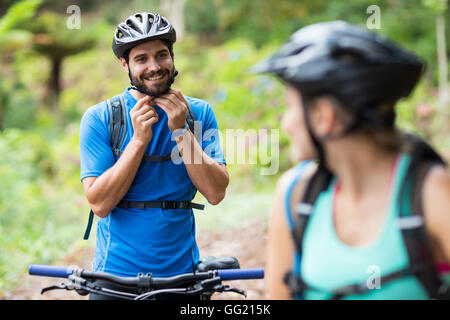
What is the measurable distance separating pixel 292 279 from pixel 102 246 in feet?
4.96

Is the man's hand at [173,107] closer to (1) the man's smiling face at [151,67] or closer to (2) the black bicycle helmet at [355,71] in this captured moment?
(1) the man's smiling face at [151,67]

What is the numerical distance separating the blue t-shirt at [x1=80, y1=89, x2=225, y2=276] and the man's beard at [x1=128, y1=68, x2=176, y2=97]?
208 mm

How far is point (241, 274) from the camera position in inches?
112

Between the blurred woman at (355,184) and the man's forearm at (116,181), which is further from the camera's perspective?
the man's forearm at (116,181)

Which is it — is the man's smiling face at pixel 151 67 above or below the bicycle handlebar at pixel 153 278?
above

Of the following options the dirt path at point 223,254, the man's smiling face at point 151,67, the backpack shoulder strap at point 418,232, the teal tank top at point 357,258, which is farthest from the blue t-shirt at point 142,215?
the dirt path at point 223,254

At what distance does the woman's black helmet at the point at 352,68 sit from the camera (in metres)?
1.70

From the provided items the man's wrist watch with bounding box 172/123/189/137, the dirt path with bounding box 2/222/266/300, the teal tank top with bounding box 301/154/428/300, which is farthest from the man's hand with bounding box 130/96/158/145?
the dirt path with bounding box 2/222/266/300

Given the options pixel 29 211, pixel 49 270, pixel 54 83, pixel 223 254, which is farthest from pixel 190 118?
pixel 54 83

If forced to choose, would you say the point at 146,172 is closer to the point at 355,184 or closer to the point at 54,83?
the point at 355,184

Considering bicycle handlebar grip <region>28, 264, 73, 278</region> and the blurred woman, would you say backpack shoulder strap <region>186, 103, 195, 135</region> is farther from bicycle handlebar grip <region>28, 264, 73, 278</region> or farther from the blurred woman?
the blurred woman

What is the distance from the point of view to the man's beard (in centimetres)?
295
